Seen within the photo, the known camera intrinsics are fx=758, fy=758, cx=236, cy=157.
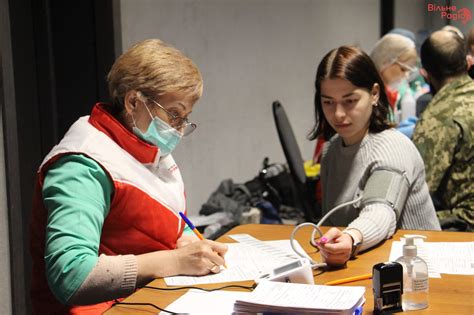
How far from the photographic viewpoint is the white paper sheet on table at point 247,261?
6.43ft

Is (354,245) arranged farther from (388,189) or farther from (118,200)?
(118,200)

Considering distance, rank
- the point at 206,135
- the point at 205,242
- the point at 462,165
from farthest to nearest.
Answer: the point at 206,135 < the point at 462,165 < the point at 205,242

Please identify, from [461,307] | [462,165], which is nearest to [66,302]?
[461,307]

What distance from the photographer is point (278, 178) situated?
16.5 feet

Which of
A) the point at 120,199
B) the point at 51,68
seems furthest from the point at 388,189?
the point at 51,68

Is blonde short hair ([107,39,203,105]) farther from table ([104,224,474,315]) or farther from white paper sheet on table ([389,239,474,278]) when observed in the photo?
white paper sheet on table ([389,239,474,278])

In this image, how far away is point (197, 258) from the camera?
6.45 feet

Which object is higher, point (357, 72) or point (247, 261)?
point (357, 72)

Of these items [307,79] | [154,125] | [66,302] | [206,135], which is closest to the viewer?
[66,302]

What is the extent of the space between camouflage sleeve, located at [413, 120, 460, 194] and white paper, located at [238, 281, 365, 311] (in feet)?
5.74

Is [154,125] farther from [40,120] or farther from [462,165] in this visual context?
[462,165]

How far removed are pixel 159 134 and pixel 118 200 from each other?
238mm

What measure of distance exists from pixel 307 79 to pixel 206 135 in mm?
1783

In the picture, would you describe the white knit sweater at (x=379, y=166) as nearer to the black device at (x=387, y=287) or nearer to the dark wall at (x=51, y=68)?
the black device at (x=387, y=287)
